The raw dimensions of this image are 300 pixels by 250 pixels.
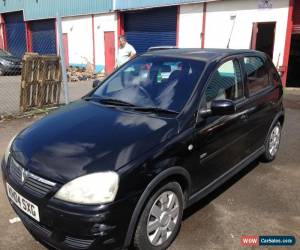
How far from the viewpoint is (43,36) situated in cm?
2581

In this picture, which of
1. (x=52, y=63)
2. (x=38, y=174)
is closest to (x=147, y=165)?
(x=38, y=174)

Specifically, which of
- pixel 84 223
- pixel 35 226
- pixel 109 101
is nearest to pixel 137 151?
pixel 84 223

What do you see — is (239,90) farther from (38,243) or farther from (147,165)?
(38,243)

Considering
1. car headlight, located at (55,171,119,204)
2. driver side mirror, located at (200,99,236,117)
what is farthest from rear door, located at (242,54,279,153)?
car headlight, located at (55,171,119,204)

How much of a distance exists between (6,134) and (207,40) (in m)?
10.3

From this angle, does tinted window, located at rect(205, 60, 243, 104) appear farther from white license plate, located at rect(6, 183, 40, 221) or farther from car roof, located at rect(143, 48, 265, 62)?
white license plate, located at rect(6, 183, 40, 221)

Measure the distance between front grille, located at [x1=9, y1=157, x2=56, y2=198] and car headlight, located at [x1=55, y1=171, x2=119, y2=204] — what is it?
133 millimetres

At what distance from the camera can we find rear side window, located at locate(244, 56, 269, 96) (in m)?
4.33

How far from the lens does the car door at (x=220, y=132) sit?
10.9 feet

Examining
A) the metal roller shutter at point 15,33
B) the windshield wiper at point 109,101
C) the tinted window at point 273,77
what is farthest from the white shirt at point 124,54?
the metal roller shutter at point 15,33

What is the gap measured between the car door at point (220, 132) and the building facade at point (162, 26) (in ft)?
30.5

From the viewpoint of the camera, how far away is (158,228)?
2965 mm

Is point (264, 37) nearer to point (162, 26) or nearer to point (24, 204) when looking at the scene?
point (162, 26)

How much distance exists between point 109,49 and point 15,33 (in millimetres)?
13633
